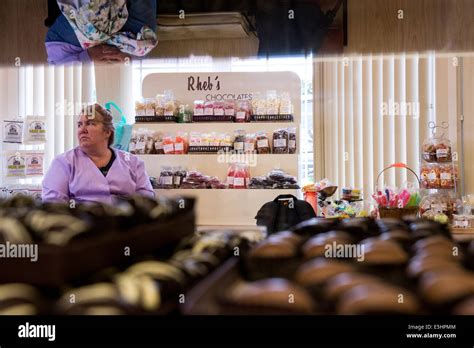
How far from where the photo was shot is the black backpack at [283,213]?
95 centimetres

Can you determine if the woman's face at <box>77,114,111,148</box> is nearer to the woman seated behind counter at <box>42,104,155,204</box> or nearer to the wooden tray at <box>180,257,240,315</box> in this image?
the woman seated behind counter at <box>42,104,155,204</box>

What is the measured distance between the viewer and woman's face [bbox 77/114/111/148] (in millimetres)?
965

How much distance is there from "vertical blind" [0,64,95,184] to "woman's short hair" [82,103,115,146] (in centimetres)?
2

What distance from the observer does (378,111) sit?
102cm

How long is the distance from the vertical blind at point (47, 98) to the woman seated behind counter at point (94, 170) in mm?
24

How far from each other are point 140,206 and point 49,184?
0.19 m

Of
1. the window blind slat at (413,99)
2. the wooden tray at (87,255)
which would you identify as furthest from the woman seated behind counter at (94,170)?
the window blind slat at (413,99)

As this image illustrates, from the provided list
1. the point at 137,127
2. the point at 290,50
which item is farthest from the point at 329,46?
the point at 137,127

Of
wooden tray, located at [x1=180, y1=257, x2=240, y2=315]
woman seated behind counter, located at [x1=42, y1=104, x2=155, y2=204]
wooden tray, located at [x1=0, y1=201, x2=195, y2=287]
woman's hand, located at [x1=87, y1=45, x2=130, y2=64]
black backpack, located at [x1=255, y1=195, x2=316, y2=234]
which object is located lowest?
wooden tray, located at [x1=180, y1=257, x2=240, y2=315]

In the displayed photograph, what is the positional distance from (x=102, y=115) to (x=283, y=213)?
0.40 meters

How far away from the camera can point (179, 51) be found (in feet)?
3.32

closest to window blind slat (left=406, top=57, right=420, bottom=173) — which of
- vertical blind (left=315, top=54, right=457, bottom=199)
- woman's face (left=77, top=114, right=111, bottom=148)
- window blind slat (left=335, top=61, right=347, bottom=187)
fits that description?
vertical blind (left=315, top=54, right=457, bottom=199)

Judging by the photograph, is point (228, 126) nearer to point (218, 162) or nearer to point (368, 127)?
point (218, 162)

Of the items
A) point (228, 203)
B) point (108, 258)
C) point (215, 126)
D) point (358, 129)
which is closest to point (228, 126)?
point (215, 126)
